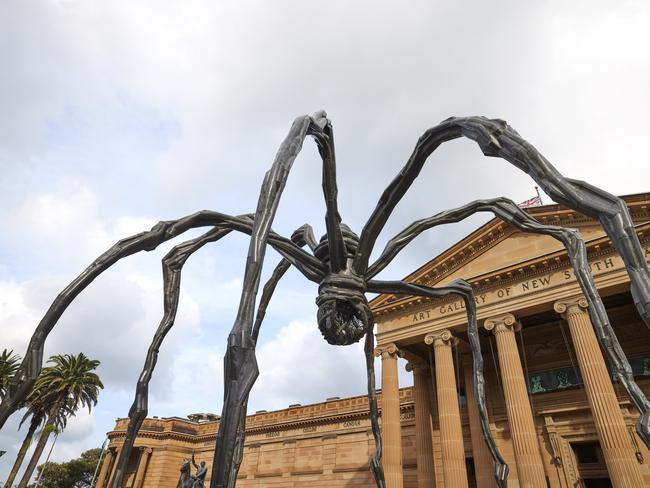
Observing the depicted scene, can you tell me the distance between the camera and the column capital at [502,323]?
21375 mm

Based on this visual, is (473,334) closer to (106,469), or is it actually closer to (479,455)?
(479,455)

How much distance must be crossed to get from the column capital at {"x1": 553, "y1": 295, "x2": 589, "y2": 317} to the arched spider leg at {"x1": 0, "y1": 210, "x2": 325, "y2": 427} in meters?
19.7

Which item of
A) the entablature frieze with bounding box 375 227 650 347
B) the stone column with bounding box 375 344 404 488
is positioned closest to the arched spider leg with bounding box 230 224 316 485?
the entablature frieze with bounding box 375 227 650 347

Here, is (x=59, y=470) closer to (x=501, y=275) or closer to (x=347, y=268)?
(x=501, y=275)

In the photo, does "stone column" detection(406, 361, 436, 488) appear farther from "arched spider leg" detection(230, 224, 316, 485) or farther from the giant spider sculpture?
"arched spider leg" detection(230, 224, 316, 485)

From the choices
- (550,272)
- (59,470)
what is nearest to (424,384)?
(550,272)

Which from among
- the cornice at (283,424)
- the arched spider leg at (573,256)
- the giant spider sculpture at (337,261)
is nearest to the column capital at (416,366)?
the cornice at (283,424)

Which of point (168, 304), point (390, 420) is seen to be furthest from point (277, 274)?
point (390, 420)

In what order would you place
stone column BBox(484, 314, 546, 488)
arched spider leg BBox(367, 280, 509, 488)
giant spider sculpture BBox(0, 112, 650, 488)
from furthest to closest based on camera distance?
stone column BBox(484, 314, 546, 488), arched spider leg BBox(367, 280, 509, 488), giant spider sculpture BBox(0, 112, 650, 488)

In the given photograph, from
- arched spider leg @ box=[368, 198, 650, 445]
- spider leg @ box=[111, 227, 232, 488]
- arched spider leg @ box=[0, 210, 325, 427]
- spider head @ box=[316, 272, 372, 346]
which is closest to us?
arched spider leg @ box=[368, 198, 650, 445]

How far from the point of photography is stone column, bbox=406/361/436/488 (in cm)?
2380

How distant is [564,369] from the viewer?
2373 cm

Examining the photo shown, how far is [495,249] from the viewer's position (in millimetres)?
24578

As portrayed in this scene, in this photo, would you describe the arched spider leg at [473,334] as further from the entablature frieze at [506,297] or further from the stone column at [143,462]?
the stone column at [143,462]
